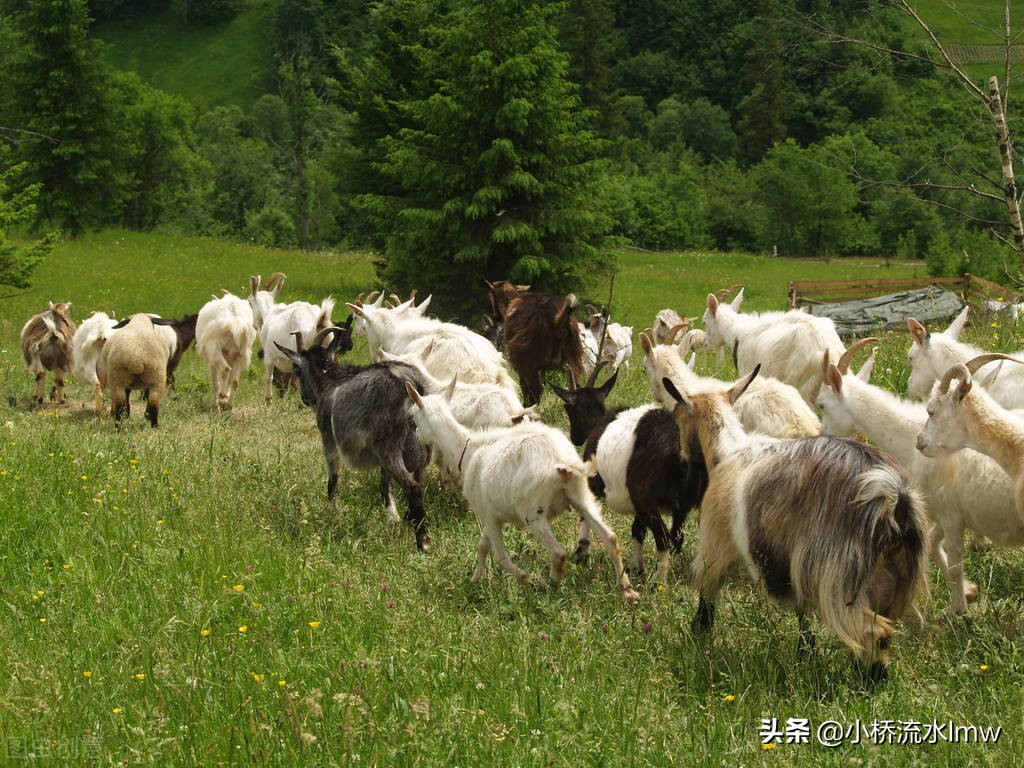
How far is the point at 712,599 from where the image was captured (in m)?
5.16

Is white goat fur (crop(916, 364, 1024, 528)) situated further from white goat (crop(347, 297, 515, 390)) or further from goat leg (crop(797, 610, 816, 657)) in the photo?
white goat (crop(347, 297, 515, 390))

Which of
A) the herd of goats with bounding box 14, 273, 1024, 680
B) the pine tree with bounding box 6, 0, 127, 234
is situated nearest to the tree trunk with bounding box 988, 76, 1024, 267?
the herd of goats with bounding box 14, 273, 1024, 680

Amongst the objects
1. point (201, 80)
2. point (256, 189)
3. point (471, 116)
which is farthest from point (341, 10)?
point (471, 116)

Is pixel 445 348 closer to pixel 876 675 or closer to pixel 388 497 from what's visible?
pixel 388 497

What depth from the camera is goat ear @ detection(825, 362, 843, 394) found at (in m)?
6.20

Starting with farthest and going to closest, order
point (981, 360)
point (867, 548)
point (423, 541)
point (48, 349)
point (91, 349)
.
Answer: point (48, 349), point (91, 349), point (423, 541), point (981, 360), point (867, 548)

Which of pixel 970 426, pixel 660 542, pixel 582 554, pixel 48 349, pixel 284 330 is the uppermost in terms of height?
pixel 970 426

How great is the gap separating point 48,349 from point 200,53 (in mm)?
86246

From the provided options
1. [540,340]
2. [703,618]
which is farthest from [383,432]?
[540,340]

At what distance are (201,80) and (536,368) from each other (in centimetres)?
8484

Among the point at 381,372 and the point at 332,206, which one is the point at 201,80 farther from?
the point at 381,372

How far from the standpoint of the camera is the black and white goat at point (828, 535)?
4.33 meters

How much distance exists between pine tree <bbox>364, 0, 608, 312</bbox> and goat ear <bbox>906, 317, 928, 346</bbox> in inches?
451

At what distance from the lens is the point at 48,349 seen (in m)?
13.2
